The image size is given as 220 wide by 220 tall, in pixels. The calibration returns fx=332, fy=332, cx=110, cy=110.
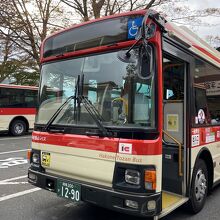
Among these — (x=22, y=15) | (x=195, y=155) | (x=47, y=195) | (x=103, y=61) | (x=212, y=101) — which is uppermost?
(x=22, y=15)

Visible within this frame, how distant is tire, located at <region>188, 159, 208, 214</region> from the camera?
4930mm

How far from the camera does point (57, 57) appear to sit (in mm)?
4879

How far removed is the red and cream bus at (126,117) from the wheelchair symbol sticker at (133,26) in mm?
12

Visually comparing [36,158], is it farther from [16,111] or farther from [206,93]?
[16,111]

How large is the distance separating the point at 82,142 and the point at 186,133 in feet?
5.15

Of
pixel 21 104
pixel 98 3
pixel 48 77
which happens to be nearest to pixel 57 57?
pixel 48 77

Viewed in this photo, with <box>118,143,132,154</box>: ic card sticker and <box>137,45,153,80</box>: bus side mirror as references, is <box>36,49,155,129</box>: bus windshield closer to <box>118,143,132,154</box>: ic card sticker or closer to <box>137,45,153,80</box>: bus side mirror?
<box>137,45,153,80</box>: bus side mirror

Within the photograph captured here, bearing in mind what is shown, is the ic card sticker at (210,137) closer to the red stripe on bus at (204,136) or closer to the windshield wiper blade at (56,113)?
the red stripe on bus at (204,136)

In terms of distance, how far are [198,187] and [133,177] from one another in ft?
5.70

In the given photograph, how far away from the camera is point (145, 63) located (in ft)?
12.8

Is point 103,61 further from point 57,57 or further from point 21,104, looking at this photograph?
point 21,104

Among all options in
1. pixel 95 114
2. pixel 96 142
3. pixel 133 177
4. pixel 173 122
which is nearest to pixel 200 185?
pixel 173 122

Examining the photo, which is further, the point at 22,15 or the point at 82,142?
the point at 22,15

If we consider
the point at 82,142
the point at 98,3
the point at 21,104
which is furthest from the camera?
the point at 98,3
